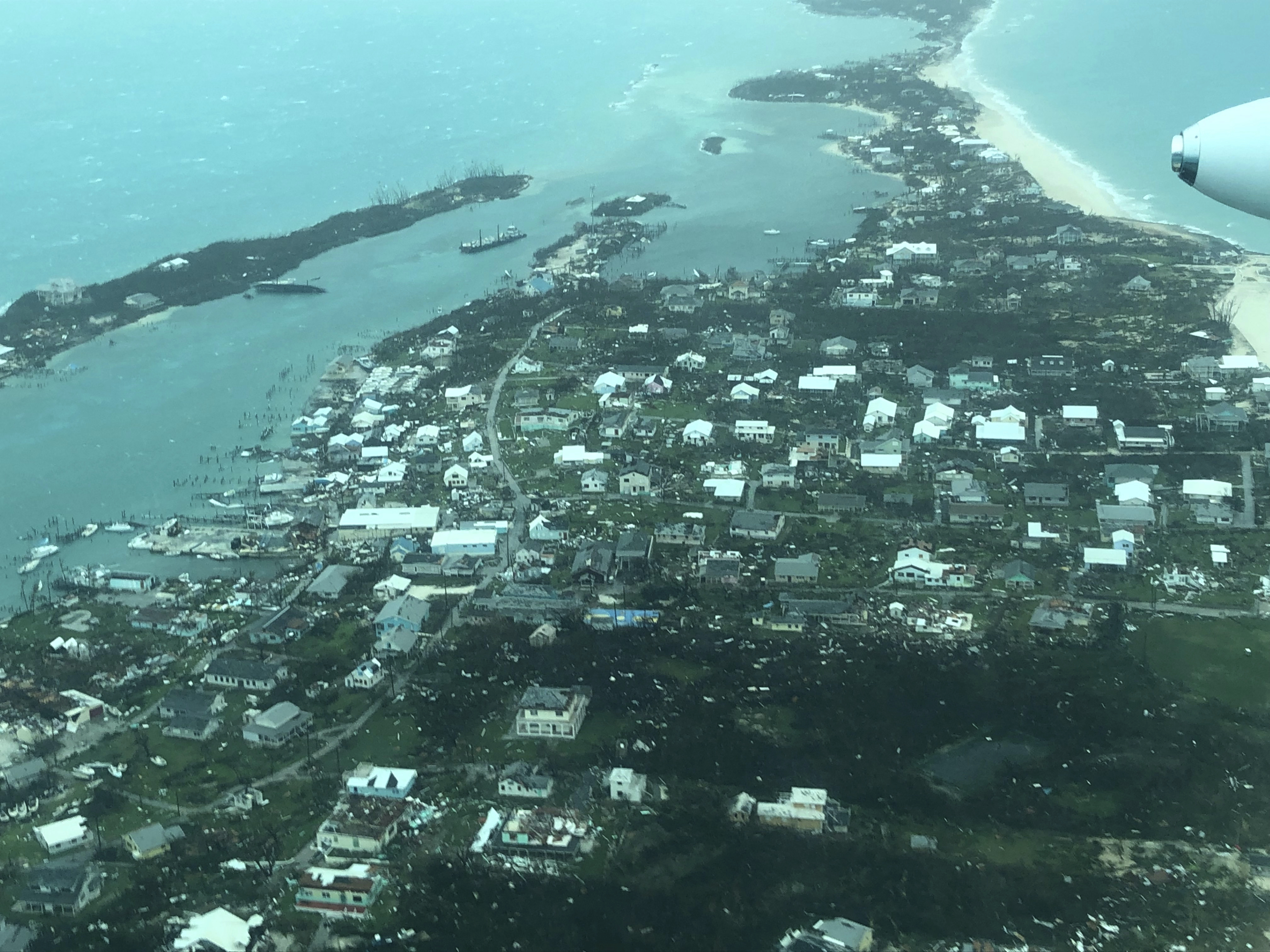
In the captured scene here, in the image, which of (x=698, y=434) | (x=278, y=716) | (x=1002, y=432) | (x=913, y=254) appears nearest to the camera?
(x=278, y=716)

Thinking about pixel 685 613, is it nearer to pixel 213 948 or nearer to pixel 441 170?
pixel 213 948

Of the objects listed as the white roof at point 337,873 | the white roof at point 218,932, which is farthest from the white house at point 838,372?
the white roof at point 218,932

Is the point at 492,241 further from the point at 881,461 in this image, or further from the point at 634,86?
the point at 634,86

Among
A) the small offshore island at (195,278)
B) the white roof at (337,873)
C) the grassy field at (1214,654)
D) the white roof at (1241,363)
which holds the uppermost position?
the small offshore island at (195,278)

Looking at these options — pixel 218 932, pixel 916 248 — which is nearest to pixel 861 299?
pixel 916 248

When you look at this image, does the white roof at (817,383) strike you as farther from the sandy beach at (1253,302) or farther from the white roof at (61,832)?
the white roof at (61,832)

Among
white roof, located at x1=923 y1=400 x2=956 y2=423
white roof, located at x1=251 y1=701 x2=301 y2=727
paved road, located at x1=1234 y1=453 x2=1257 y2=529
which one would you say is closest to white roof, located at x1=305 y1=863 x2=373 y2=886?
white roof, located at x1=251 y1=701 x2=301 y2=727
